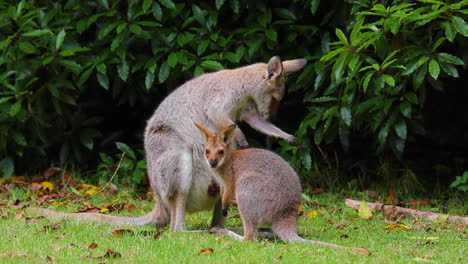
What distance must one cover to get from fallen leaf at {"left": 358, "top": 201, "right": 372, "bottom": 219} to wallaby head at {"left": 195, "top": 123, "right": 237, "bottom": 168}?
222 centimetres

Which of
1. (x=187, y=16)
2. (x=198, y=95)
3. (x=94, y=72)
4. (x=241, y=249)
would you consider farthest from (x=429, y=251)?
(x=94, y=72)

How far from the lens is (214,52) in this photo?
9484mm

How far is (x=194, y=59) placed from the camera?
928cm

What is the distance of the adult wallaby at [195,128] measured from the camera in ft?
23.6

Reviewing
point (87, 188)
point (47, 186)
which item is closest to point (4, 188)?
point (47, 186)

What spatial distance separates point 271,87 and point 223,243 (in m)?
1.87

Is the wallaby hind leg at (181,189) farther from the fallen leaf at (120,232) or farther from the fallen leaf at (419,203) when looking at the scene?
the fallen leaf at (419,203)

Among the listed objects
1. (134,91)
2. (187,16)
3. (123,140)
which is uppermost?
(187,16)

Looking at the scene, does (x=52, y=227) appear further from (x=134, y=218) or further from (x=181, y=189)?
(x=181, y=189)

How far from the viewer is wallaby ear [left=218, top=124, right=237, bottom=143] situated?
6746 mm

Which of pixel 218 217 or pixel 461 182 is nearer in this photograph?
pixel 218 217

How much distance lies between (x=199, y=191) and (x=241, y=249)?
124 cm

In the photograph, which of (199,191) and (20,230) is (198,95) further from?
(20,230)

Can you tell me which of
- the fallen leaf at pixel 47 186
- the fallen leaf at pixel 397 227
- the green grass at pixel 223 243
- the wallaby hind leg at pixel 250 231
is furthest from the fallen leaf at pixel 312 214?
the fallen leaf at pixel 47 186
